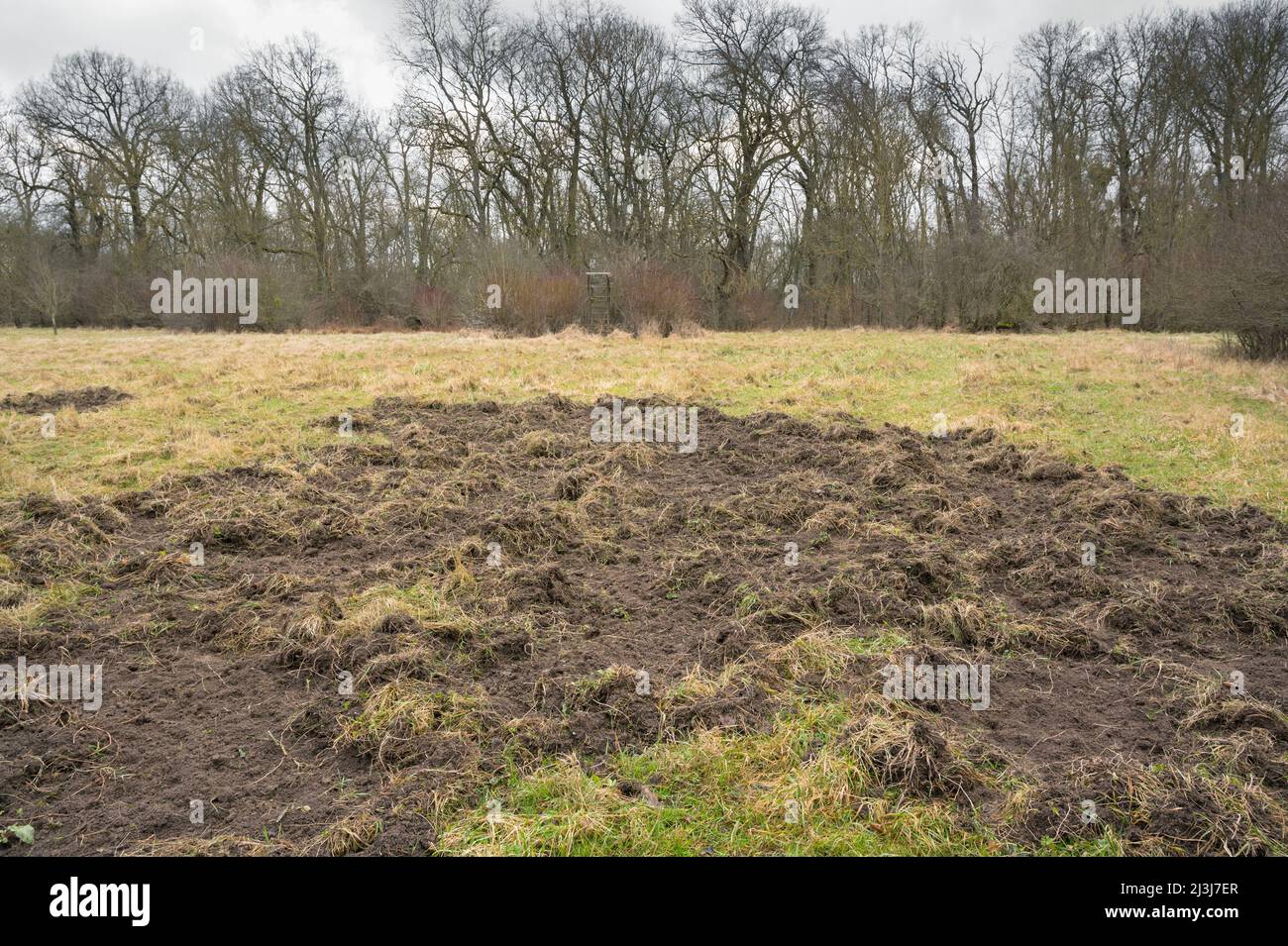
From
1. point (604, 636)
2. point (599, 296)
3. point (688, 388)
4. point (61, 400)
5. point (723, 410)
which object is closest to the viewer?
point (604, 636)

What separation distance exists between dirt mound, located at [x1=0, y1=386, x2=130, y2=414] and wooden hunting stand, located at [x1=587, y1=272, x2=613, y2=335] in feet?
43.5

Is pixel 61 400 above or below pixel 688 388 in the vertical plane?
below

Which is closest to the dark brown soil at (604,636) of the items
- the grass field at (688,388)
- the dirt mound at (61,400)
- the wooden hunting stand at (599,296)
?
the grass field at (688,388)

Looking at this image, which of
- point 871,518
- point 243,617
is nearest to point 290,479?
point 243,617

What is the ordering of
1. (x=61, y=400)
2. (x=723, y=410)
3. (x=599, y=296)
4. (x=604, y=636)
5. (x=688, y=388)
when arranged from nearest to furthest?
(x=604, y=636), (x=61, y=400), (x=723, y=410), (x=688, y=388), (x=599, y=296)

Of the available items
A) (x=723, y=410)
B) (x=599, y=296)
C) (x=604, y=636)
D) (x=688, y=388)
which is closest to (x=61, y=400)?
(x=688, y=388)

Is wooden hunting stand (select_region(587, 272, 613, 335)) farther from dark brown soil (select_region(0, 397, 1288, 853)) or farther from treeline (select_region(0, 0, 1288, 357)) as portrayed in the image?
dark brown soil (select_region(0, 397, 1288, 853))

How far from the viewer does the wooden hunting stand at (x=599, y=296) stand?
2308 cm

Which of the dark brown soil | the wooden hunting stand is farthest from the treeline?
the dark brown soil

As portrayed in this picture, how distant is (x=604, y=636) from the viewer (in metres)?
4.76

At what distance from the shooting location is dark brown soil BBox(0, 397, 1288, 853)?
3281mm

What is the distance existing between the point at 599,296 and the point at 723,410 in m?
12.8

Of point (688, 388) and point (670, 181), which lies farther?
point (670, 181)

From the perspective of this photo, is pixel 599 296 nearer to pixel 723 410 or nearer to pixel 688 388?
pixel 688 388
